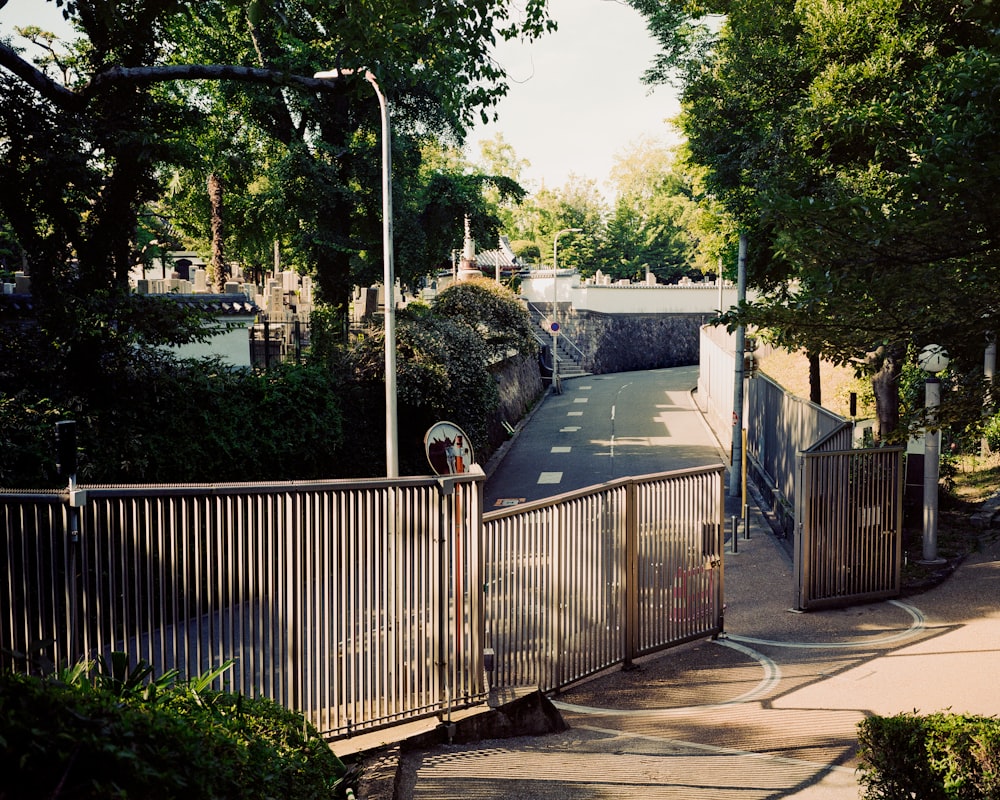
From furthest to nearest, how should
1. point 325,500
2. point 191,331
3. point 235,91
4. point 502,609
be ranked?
1. point 235,91
2. point 191,331
3. point 502,609
4. point 325,500

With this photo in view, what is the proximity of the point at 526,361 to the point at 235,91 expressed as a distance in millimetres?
18568

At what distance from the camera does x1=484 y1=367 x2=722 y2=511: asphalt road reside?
83.4ft

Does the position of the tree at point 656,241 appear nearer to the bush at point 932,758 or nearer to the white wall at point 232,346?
the white wall at point 232,346

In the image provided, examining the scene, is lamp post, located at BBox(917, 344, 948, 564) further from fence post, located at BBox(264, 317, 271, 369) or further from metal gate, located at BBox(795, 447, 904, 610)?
fence post, located at BBox(264, 317, 271, 369)

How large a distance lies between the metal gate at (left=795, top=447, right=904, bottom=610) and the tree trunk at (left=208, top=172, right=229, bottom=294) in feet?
78.8

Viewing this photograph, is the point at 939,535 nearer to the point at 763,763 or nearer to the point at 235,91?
the point at 763,763

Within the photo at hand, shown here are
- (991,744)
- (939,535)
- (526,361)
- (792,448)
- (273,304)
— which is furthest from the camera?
(526,361)

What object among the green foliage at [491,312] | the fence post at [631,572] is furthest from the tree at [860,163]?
the green foliage at [491,312]

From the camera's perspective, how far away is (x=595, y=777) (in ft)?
21.2

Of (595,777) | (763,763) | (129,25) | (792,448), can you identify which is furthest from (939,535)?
(129,25)

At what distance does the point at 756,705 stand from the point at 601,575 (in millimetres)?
1860

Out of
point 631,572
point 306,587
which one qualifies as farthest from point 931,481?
point 306,587

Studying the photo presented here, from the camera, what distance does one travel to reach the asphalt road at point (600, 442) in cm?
2542

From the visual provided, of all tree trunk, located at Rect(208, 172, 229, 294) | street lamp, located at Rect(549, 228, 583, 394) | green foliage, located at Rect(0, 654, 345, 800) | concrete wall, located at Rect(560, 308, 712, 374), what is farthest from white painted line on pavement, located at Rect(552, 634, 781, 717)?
concrete wall, located at Rect(560, 308, 712, 374)
